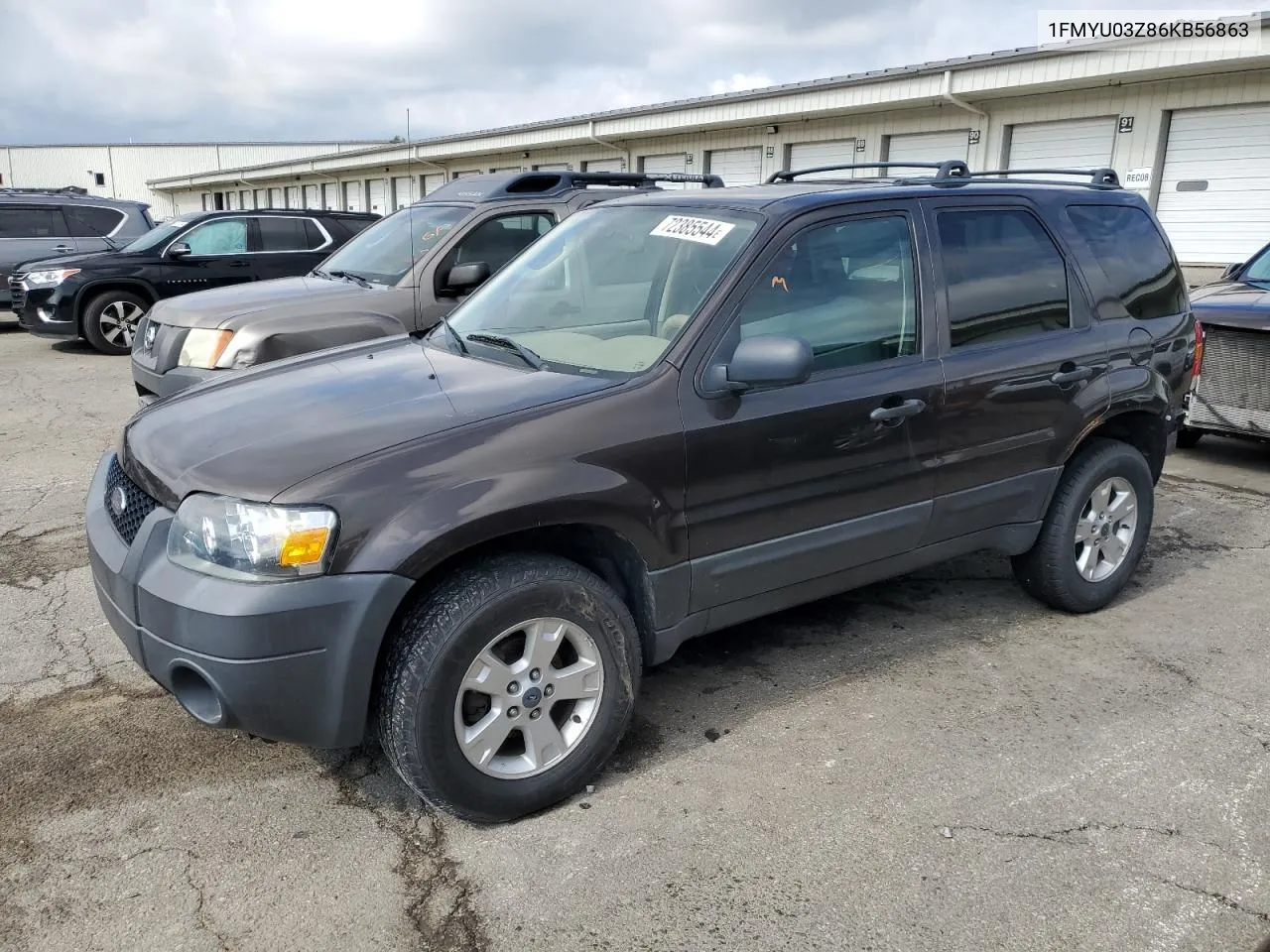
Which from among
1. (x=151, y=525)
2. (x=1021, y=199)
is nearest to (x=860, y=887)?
(x=151, y=525)

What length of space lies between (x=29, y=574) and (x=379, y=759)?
2621mm

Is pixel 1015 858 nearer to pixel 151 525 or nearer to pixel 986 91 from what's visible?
pixel 151 525

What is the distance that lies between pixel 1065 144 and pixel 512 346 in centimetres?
1360

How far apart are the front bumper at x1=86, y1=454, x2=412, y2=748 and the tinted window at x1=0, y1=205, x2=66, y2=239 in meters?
14.2

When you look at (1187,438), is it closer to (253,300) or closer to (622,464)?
(622,464)

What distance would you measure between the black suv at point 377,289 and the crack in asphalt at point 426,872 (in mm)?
3744

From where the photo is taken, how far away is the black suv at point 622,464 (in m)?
2.60

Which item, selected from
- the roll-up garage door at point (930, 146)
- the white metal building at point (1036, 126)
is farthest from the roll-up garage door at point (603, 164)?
the roll-up garage door at point (930, 146)

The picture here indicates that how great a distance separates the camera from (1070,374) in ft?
13.3

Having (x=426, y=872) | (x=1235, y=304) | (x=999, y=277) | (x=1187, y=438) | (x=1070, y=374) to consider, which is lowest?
(x=426, y=872)

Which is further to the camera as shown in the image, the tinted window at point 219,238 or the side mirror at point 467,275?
the tinted window at point 219,238

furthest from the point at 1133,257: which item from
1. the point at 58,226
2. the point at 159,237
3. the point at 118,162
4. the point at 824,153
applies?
the point at 118,162

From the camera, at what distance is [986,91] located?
1450 centimetres

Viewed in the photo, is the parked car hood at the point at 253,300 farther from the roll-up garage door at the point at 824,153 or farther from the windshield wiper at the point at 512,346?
the roll-up garage door at the point at 824,153
